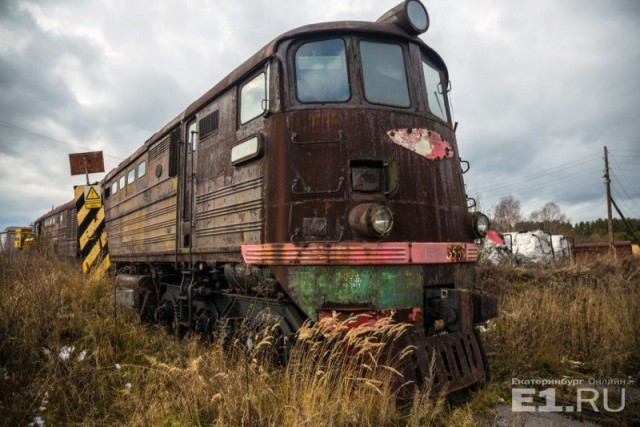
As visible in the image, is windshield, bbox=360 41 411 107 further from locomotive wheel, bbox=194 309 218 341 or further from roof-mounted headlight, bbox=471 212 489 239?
locomotive wheel, bbox=194 309 218 341

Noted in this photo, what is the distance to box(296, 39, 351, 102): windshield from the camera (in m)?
4.33

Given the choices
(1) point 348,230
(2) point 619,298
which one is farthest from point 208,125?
(2) point 619,298

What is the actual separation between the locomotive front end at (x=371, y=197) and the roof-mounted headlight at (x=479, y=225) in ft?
0.84

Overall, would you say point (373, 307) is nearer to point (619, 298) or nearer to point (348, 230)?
point (348, 230)

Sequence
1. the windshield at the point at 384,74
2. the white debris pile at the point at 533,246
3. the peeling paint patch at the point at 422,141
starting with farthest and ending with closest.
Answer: the white debris pile at the point at 533,246 → the windshield at the point at 384,74 → the peeling paint patch at the point at 422,141

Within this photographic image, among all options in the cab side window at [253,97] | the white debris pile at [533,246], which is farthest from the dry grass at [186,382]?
the white debris pile at [533,246]

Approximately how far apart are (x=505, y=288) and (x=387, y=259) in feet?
19.6

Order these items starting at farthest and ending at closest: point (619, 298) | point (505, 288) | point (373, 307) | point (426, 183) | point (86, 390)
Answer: point (505, 288)
point (619, 298)
point (426, 183)
point (373, 307)
point (86, 390)

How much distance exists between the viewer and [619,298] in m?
7.19

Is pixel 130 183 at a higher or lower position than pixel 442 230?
higher

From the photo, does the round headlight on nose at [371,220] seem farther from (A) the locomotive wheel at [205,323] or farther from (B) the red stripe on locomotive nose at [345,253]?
(A) the locomotive wheel at [205,323]

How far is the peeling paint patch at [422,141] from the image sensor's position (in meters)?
4.29

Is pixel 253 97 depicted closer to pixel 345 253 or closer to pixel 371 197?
pixel 371 197

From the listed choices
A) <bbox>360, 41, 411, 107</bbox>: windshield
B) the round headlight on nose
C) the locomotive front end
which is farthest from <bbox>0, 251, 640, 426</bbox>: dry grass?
<bbox>360, 41, 411, 107</bbox>: windshield
